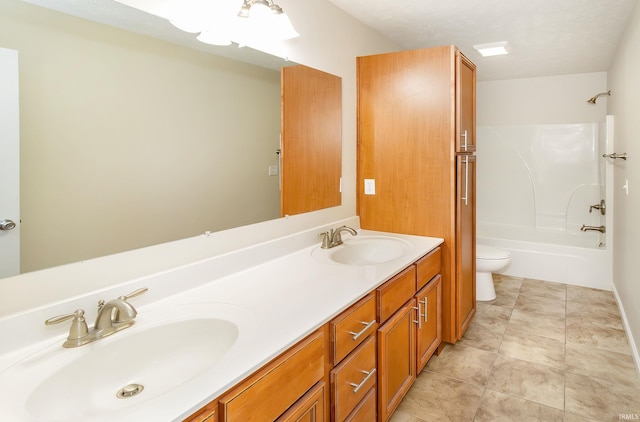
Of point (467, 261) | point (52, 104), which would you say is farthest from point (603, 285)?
point (52, 104)

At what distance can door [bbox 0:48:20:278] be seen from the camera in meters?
1.01

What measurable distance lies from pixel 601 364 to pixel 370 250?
1595 millimetres

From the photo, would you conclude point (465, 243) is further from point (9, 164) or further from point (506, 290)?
point (9, 164)

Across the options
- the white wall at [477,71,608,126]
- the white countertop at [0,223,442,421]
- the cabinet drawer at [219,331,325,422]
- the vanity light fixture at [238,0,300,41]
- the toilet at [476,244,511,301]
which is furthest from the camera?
the white wall at [477,71,608,126]

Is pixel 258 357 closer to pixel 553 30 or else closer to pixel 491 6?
pixel 491 6

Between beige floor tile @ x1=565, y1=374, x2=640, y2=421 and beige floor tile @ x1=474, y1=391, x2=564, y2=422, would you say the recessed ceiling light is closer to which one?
beige floor tile @ x1=565, y1=374, x2=640, y2=421

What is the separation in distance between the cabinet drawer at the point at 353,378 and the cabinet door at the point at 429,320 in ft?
1.83

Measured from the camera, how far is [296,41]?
6.79ft

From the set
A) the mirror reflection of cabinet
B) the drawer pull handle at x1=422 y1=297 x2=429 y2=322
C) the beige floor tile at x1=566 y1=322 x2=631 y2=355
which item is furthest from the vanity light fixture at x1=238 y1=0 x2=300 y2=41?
the beige floor tile at x1=566 y1=322 x2=631 y2=355

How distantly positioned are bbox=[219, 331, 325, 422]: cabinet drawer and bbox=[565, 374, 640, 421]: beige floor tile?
5.17ft

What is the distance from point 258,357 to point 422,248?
4.68 feet

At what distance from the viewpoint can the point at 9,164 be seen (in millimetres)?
1029

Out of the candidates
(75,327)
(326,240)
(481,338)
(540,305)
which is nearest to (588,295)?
(540,305)

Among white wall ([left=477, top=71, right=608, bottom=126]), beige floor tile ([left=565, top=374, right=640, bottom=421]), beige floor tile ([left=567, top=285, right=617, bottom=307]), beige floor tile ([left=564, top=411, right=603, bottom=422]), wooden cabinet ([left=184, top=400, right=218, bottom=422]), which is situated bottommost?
beige floor tile ([left=564, top=411, right=603, bottom=422])
